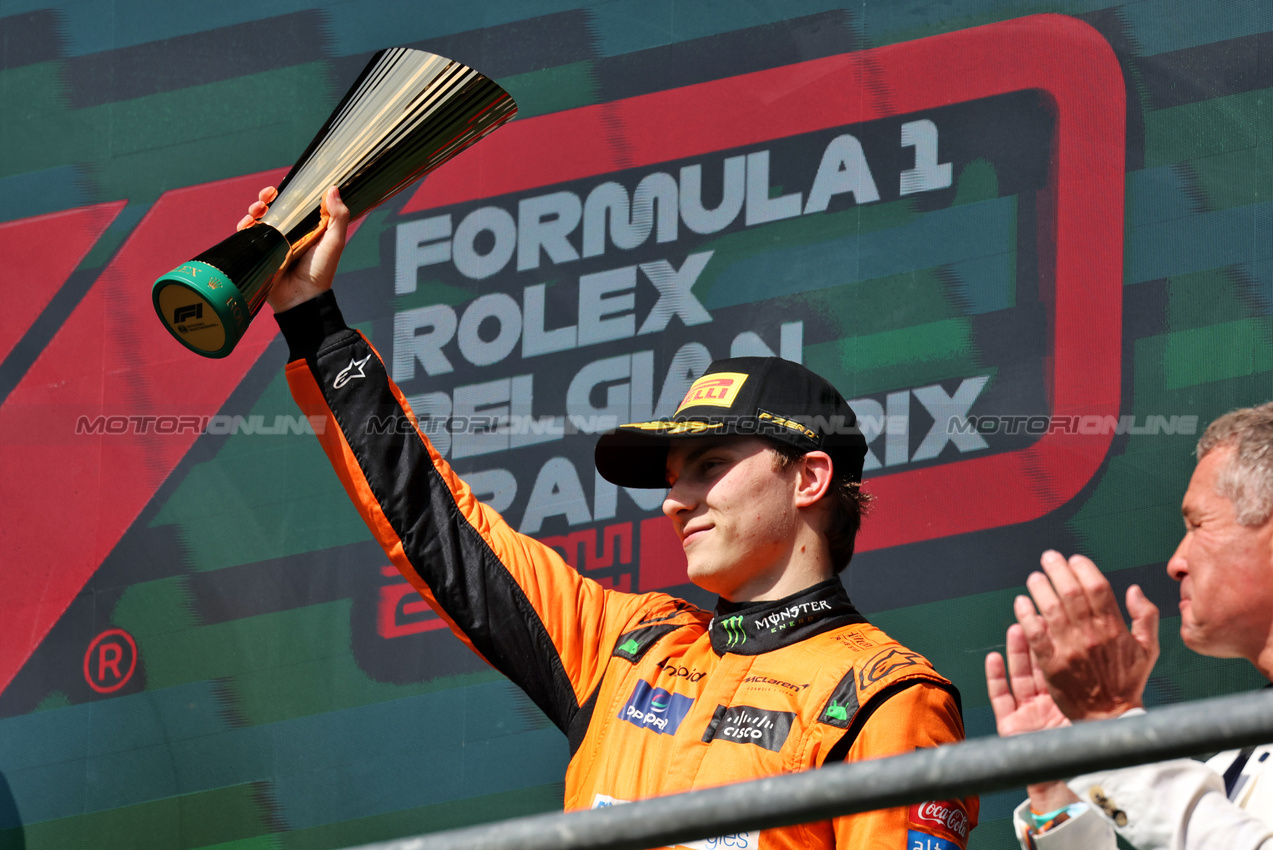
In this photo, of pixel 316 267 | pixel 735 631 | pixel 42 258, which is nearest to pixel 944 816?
pixel 735 631

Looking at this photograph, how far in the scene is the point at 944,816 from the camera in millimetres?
1404

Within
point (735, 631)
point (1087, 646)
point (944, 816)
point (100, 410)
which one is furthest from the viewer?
point (100, 410)

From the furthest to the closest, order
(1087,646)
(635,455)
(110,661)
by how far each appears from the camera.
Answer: (110,661), (635,455), (1087,646)

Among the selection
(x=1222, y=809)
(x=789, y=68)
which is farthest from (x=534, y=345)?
(x=1222, y=809)

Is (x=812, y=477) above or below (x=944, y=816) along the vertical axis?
above

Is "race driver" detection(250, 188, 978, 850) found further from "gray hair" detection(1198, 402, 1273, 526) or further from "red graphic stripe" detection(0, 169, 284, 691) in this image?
"red graphic stripe" detection(0, 169, 284, 691)

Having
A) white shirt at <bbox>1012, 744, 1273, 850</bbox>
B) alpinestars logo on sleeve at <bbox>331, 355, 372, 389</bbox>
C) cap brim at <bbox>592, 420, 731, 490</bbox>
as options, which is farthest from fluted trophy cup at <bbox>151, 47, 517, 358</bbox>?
white shirt at <bbox>1012, 744, 1273, 850</bbox>

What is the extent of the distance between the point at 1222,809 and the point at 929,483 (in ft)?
4.01

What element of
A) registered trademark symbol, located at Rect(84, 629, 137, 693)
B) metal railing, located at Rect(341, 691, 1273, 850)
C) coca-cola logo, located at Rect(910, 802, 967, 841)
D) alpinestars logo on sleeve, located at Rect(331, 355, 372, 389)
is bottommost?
registered trademark symbol, located at Rect(84, 629, 137, 693)

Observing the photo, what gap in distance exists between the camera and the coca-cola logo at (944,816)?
1.39 metres

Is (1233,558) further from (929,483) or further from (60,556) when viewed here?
(60,556)

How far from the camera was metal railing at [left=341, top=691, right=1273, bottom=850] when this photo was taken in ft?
2.35

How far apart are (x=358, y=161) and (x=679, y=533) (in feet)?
2.18

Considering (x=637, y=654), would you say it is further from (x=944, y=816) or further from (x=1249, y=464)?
(x=1249, y=464)
